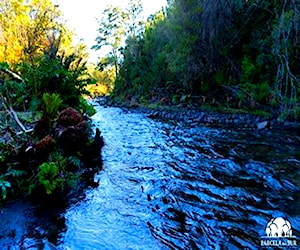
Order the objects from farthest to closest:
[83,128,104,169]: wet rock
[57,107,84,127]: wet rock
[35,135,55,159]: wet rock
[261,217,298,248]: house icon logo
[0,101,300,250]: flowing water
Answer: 1. [83,128,104,169]: wet rock
2. [57,107,84,127]: wet rock
3. [35,135,55,159]: wet rock
4. [0,101,300,250]: flowing water
5. [261,217,298,248]: house icon logo

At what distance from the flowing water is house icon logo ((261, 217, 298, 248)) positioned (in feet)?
0.19

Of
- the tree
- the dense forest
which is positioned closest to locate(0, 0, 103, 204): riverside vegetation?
the dense forest

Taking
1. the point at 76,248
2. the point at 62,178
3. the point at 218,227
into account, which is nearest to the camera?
the point at 76,248

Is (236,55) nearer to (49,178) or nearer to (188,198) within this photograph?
(188,198)

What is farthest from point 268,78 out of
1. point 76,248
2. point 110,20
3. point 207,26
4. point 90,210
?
point 110,20

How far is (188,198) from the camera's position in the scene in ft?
13.2

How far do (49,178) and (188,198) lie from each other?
76.7 inches

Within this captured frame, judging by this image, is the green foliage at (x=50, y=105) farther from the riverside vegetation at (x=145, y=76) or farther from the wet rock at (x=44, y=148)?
the wet rock at (x=44, y=148)

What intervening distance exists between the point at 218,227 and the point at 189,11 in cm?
1176

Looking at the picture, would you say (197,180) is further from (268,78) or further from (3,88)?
(268,78)

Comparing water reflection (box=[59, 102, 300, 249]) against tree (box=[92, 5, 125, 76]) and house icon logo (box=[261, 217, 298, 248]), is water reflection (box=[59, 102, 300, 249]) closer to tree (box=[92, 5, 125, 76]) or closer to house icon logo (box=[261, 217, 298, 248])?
house icon logo (box=[261, 217, 298, 248])


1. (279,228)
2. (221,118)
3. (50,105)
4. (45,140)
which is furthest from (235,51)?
(279,228)

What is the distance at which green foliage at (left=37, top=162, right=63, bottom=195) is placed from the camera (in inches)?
149

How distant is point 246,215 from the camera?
342 centimetres
